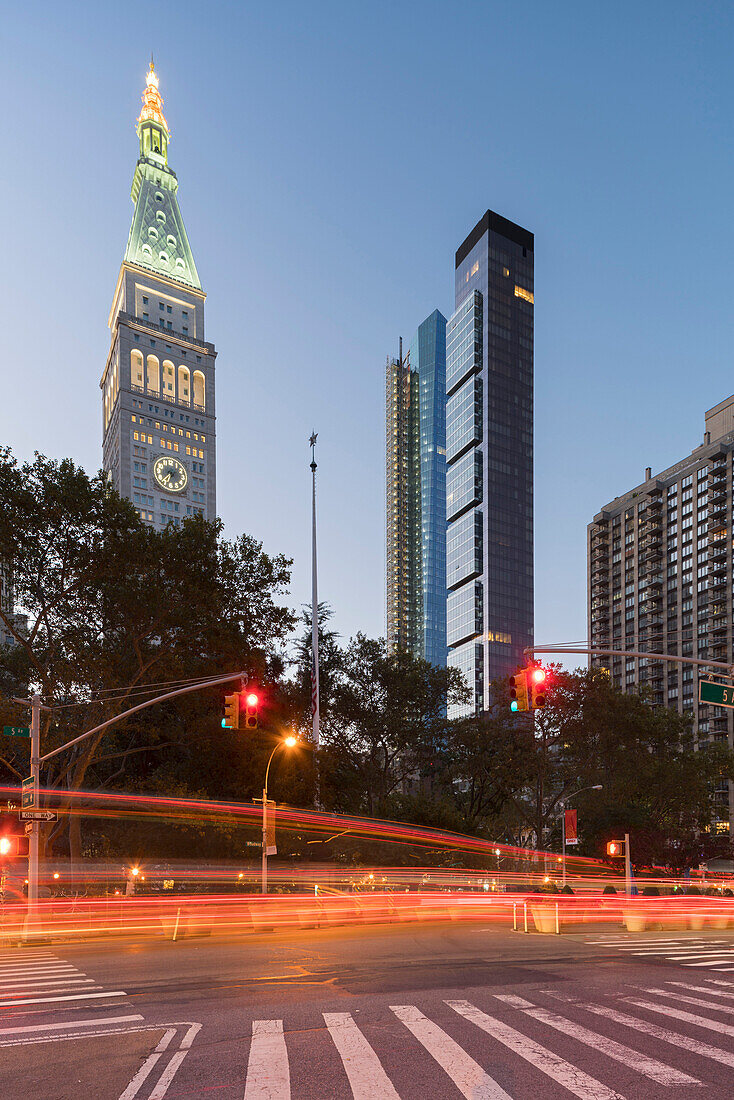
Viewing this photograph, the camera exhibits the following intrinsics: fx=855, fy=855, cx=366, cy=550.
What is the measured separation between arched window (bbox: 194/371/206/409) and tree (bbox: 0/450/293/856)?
5542 inches

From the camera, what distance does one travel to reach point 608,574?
182875 millimetres

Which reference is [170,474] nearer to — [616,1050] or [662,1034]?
[662,1034]

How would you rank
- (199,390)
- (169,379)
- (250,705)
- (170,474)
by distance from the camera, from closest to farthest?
(250,705) < (170,474) < (169,379) < (199,390)

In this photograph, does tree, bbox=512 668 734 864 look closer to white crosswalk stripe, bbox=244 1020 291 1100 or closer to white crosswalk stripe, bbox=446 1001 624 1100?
white crosswalk stripe, bbox=446 1001 624 1100

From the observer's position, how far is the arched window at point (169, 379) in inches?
7156

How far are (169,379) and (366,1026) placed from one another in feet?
597

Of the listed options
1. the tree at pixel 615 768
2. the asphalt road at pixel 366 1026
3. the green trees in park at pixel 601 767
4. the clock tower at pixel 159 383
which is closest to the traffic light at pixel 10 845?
the asphalt road at pixel 366 1026

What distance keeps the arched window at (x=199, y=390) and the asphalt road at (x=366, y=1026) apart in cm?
17336

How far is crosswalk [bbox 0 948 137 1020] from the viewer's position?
516 inches

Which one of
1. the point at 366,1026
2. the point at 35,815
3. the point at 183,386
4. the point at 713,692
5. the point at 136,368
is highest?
the point at 136,368

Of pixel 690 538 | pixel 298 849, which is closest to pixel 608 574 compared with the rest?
pixel 690 538

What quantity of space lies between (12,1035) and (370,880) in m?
38.2

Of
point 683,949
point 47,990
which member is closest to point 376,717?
point 683,949

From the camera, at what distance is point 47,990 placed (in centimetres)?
1484
